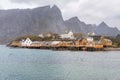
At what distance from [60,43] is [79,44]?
7.29 m

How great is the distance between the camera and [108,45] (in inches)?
4995

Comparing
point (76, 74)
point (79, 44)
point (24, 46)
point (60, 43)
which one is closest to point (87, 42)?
point (79, 44)

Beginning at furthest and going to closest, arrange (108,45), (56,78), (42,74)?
(108,45) < (42,74) < (56,78)

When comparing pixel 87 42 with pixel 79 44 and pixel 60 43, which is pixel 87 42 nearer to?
pixel 79 44

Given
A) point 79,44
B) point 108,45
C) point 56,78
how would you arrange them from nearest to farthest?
point 56,78, point 79,44, point 108,45

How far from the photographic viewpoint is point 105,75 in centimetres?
3584

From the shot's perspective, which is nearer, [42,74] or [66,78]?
[66,78]

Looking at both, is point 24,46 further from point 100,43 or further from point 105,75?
point 105,75

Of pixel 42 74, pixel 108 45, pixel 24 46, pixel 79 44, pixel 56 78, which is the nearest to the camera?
pixel 56 78

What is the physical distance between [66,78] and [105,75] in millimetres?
5337

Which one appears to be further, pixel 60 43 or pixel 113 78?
pixel 60 43

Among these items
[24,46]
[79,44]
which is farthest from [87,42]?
[24,46]

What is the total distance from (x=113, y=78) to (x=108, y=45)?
3709 inches

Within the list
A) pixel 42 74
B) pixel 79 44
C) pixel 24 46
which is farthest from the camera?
pixel 24 46
